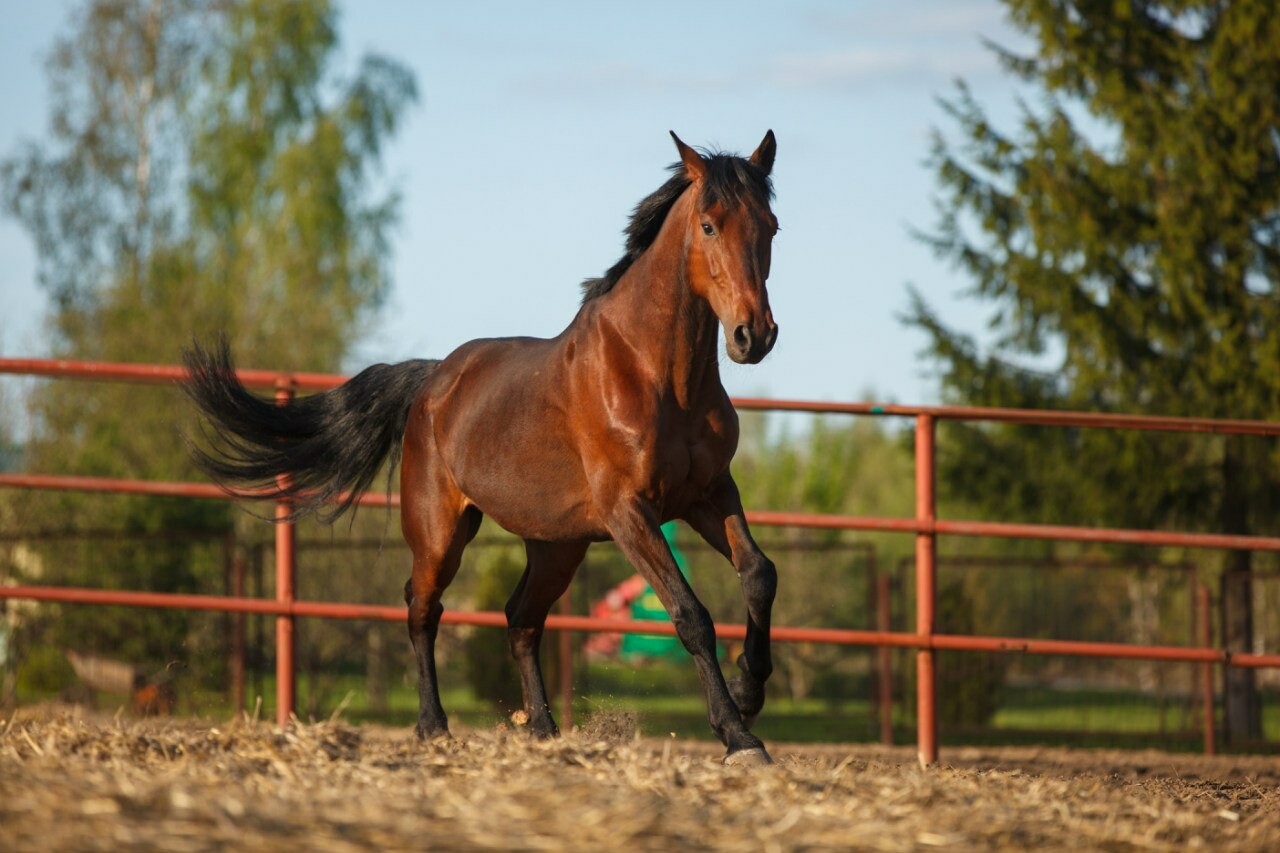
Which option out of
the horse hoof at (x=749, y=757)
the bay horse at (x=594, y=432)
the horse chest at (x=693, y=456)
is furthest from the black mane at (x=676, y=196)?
the horse hoof at (x=749, y=757)

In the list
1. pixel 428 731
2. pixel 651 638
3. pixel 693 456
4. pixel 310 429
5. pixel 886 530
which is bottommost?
pixel 651 638

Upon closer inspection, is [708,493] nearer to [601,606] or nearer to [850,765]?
[850,765]

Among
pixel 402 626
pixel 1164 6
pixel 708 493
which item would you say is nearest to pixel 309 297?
pixel 402 626

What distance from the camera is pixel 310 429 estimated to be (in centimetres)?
582

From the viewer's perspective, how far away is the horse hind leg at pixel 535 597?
5164 mm

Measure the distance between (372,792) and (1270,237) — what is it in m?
11.8

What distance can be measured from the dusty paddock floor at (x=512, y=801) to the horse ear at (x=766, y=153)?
1891 millimetres

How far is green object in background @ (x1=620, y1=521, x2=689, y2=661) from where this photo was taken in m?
13.6

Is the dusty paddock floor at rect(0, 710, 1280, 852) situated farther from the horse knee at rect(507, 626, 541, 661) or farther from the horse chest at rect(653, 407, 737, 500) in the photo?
the horse knee at rect(507, 626, 541, 661)

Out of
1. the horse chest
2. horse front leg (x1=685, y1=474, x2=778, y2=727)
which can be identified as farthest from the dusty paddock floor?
the horse chest

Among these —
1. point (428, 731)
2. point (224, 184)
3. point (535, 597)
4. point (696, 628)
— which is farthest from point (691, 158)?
point (224, 184)

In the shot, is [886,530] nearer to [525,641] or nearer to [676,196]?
[525,641]

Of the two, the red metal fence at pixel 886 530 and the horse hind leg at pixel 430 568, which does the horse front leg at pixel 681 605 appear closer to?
the horse hind leg at pixel 430 568

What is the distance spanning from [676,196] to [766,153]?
1.08ft
